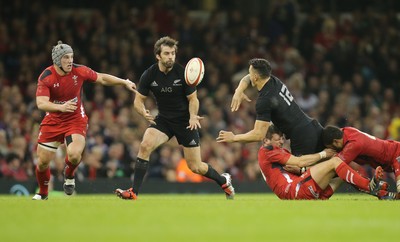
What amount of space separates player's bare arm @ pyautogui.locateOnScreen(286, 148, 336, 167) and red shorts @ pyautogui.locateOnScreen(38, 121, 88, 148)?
2.93 m

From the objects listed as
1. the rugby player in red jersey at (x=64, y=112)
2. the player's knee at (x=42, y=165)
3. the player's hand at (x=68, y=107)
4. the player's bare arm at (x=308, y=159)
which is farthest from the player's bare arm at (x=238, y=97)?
the player's knee at (x=42, y=165)

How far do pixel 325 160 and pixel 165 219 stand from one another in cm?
386

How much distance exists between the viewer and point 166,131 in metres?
12.9

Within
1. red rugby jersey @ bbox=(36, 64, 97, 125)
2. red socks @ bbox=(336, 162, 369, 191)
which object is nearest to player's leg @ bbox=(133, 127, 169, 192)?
red rugby jersey @ bbox=(36, 64, 97, 125)

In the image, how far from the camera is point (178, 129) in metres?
12.9

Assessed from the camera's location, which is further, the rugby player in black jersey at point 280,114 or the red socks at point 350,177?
the rugby player in black jersey at point 280,114

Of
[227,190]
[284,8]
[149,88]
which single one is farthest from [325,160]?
[284,8]

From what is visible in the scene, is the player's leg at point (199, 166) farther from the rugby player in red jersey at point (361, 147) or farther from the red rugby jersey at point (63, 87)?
the rugby player in red jersey at point (361, 147)

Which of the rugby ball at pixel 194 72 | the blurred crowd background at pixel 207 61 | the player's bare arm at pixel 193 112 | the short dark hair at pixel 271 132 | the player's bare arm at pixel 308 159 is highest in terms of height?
the rugby ball at pixel 194 72

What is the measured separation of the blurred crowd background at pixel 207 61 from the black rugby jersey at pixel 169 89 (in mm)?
5669

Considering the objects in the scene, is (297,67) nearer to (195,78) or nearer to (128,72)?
(128,72)

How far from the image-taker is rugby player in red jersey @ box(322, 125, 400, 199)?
39.2 ft

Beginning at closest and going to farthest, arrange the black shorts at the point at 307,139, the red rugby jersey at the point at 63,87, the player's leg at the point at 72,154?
the black shorts at the point at 307,139, the red rugby jersey at the point at 63,87, the player's leg at the point at 72,154

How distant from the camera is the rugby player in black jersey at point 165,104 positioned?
12.6 m
